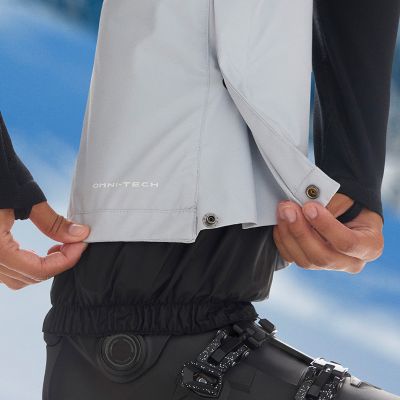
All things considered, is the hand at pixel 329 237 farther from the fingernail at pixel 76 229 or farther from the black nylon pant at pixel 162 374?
the fingernail at pixel 76 229

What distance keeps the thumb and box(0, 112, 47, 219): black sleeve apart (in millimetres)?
23

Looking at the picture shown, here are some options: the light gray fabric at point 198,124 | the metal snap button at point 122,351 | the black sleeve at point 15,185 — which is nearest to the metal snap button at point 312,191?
the light gray fabric at point 198,124

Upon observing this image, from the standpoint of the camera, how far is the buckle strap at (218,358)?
4.75ft

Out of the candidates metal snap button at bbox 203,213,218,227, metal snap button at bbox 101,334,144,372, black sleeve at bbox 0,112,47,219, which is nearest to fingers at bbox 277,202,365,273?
metal snap button at bbox 203,213,218,227

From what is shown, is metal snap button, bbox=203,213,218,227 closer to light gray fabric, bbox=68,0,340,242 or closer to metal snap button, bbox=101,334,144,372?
light gray fabric, bbox=68,0,340,242

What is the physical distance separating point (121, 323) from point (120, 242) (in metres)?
0.15

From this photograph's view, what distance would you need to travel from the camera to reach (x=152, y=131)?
1514mm

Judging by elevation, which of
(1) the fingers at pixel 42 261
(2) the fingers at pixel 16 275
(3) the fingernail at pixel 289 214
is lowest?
(2) the fingers at pixel 16 275

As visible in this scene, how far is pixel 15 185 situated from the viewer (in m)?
1.52

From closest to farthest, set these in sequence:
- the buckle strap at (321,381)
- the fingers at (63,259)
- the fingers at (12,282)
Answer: the buckle strap at (321,381), the fingers at (63,259), the fingers at (12,282)

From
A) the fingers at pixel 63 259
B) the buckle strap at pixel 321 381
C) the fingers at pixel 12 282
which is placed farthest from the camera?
the fingers at pixel 12 282

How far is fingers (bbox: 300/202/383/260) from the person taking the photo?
5.00 feet

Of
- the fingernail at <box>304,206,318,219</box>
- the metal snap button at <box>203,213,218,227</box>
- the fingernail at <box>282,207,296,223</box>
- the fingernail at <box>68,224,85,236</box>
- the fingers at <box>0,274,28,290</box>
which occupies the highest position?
the fingernail at <box>304,206,318,219</box>

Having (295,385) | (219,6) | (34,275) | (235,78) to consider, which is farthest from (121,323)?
(219,6)
